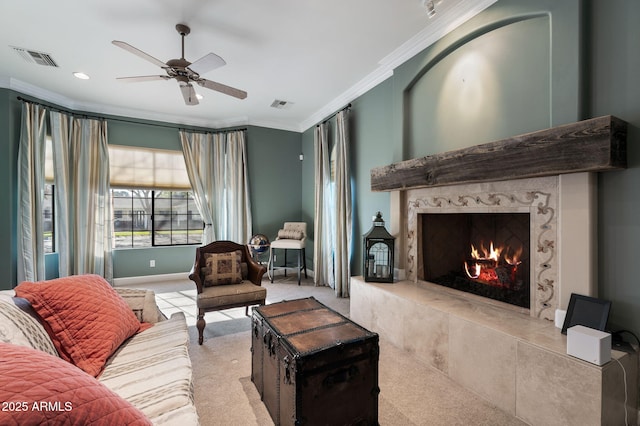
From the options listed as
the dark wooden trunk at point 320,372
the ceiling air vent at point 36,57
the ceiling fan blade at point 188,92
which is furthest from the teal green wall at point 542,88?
the ceiling air vent at point 36,57

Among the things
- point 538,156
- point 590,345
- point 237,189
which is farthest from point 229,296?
point 237,189

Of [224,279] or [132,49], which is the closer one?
[132,49]

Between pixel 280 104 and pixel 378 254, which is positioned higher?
pixel 280 104

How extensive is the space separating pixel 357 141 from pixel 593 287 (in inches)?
122

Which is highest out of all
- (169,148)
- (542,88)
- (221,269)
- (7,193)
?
(169,148)

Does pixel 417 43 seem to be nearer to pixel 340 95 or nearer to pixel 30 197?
pixel 340 95

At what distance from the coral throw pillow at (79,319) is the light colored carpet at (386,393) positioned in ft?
2.42

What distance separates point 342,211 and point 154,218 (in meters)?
3.57

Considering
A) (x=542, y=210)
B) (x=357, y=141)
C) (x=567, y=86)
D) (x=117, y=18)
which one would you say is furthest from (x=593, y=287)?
(x=117, y=18)

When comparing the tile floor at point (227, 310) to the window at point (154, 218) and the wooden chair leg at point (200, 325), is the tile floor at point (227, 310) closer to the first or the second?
Result: the wooden chair leg at point (200, 325)

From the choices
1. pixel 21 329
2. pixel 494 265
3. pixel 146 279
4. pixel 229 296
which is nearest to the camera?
pixel 21 329

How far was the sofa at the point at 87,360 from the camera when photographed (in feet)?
2.16

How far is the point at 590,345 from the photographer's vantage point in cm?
147

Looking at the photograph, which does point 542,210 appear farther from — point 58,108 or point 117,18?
point 58,108
